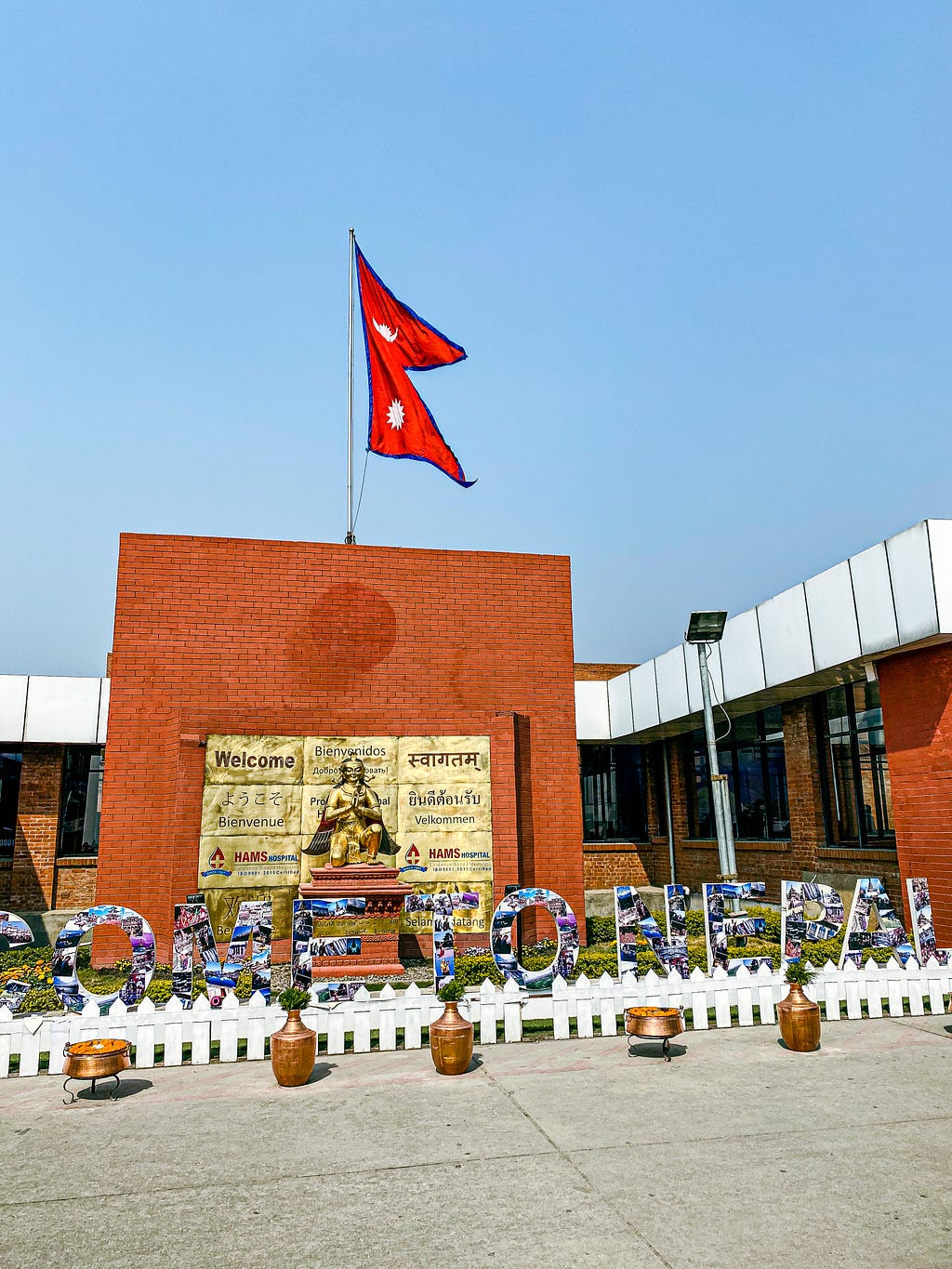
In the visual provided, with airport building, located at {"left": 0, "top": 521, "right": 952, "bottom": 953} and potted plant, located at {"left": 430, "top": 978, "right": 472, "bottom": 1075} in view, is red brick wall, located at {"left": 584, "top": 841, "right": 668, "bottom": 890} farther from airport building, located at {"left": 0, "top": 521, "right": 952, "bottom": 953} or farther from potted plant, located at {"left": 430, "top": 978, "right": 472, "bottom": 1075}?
potted plant, located at {"left": 430, "top": 978, "right": 472, "bottom": 1075}

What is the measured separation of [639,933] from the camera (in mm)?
12109

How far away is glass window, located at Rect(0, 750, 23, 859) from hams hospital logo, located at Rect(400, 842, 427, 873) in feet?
36.9

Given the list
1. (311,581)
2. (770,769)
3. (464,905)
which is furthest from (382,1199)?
(770,769)

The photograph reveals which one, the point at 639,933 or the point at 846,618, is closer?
the point at 639,933

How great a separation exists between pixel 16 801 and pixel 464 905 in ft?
41.0

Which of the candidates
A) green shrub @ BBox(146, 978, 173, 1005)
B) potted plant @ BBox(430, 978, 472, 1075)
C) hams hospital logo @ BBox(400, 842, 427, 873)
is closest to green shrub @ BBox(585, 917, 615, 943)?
hams hospital logo @ BBox(400, 842, 427, 873)

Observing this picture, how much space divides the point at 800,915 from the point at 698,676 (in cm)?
872

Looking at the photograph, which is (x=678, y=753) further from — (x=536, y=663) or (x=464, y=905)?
(x=464, y=905)

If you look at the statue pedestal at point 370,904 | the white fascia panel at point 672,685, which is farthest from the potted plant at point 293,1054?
the white fascia panel at point 672,685

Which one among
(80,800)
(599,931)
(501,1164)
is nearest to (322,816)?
(599,931)

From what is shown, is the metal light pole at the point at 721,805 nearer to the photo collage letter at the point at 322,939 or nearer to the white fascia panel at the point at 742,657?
the white fascia panel at the point at 742,657

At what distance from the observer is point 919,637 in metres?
12.6

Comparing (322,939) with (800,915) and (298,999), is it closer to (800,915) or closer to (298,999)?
(298,999)

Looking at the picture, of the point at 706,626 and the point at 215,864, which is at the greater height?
the point at 706,626
